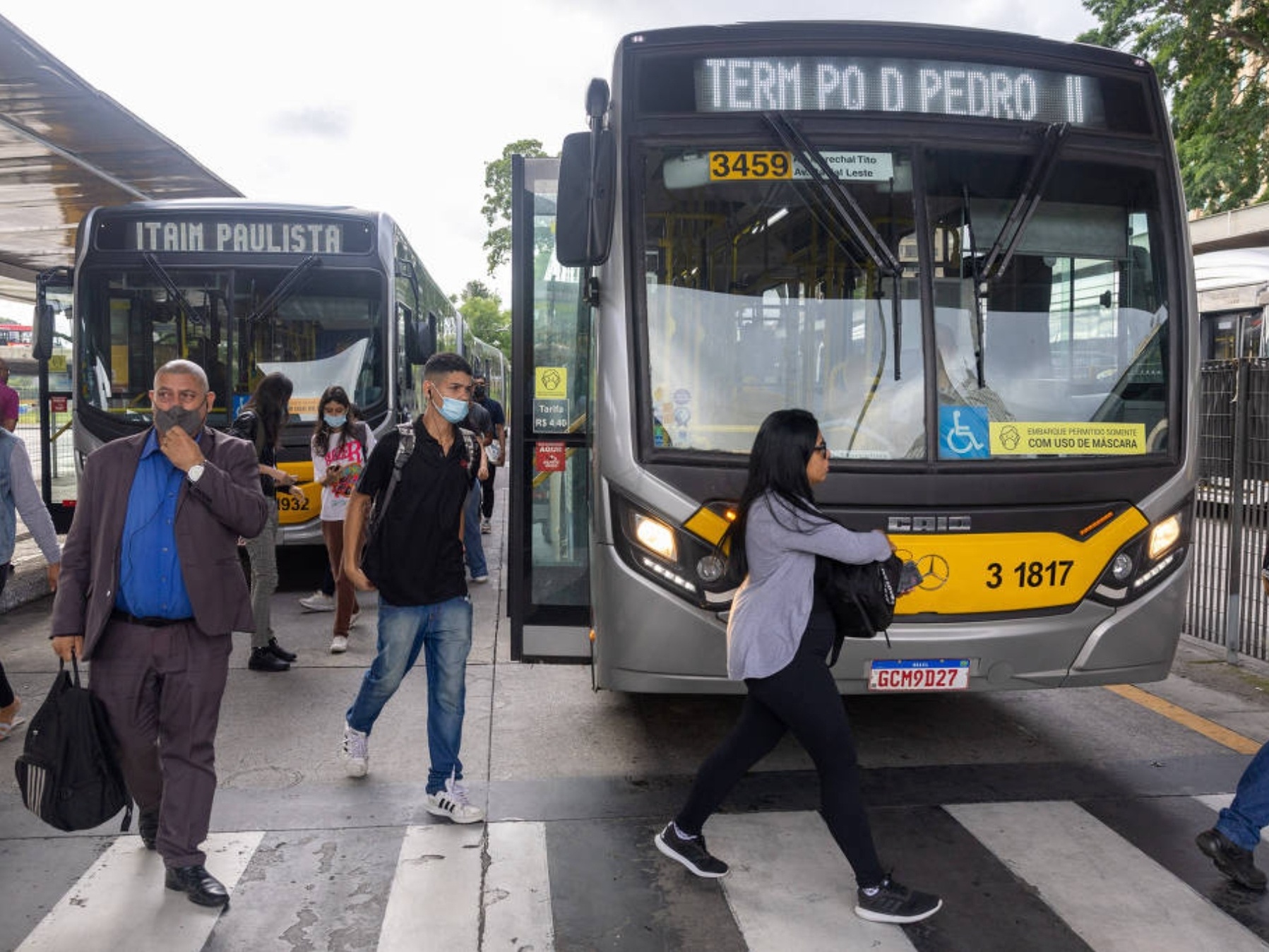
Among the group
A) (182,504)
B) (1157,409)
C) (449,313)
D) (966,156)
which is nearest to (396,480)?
(182,504)

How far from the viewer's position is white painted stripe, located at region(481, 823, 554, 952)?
12.1 ft

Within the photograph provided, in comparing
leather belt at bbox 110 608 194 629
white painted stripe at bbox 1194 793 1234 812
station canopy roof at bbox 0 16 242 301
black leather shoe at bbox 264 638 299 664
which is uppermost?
station canopy roof at bbox 0 16 242 301

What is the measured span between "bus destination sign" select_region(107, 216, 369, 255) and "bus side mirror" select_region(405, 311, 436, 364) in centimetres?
109

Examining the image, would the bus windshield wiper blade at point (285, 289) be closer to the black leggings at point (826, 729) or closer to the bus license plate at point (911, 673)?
the bus license plate at point (911, 673)

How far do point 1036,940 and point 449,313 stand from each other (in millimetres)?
15083

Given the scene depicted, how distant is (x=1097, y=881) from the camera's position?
412 cm

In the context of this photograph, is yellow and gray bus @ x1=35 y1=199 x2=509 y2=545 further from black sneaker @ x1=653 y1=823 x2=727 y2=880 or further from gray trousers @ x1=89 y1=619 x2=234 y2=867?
black sneaker @ x1=653 y1=823 x2=727 y2=880

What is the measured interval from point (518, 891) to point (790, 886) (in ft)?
3.02

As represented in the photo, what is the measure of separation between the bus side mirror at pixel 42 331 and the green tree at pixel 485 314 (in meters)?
62.0

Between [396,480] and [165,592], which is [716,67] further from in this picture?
[165,592]

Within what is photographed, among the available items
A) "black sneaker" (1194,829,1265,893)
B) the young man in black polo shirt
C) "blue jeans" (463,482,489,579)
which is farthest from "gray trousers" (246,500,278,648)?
"black sneaker" (1194,829,1265,893)

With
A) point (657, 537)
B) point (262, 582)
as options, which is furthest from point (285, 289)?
point (657, 537)

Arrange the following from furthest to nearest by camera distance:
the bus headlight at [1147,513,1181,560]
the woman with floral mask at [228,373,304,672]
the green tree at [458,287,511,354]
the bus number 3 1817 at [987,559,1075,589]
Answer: the green tree at [458,287,511,354] < the woman with floral mask at [228,373,304,672] < the bus headlight at [1147,513,1181,560] < the bus number 3 1817 at [987,559,1075,589]

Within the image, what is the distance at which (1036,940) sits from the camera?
370 centimetres
